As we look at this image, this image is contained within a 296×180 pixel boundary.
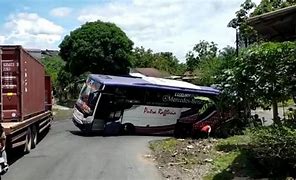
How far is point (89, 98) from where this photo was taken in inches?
1018

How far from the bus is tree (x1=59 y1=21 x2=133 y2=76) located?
84.3ft

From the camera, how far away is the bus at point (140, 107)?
2573 centimetres

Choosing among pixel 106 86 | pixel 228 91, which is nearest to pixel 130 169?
pixel 228 91

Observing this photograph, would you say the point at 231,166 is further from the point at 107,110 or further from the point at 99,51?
the point at 99,51

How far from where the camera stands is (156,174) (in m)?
13.8

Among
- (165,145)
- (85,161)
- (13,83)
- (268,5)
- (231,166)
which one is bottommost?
(165,145)

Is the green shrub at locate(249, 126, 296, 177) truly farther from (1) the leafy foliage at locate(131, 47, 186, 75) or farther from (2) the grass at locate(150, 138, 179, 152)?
(1) the leafy foliage at locate(131, 47, 186, 75)

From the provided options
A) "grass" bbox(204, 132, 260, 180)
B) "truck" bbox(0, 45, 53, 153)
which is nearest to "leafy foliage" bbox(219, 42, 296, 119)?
"grass" bbox(204, 132, 260, 180)

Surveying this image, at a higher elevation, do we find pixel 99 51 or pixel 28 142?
pixel 99 51

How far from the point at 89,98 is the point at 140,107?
8.70 ft

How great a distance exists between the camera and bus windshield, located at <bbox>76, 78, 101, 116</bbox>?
2564 cm

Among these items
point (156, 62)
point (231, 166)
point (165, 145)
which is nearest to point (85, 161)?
point (231, 166)

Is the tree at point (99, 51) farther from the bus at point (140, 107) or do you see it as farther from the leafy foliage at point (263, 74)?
the leafy foliage at point (263, 74)

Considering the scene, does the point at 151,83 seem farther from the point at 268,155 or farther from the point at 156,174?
the point at 268,155
